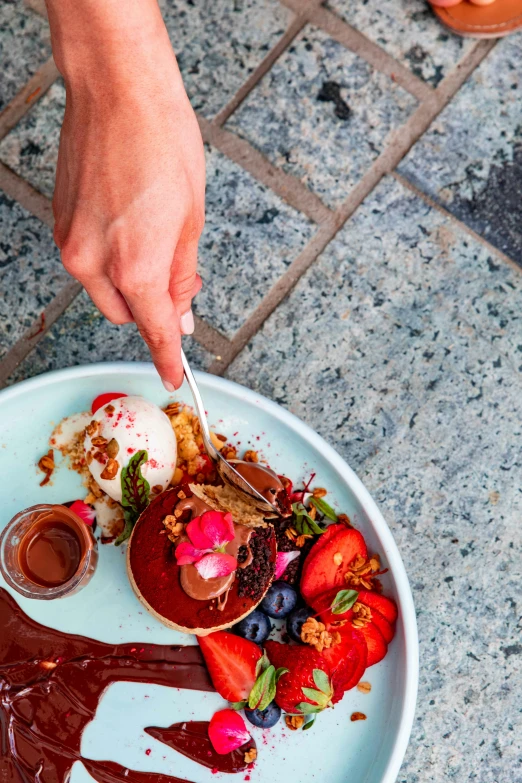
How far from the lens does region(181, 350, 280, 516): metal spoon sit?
4.25 ft

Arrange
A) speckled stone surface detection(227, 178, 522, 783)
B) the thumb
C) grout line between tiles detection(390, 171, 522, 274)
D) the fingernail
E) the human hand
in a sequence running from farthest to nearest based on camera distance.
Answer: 1. grout line between tiles detection(390, 171, 522, 274)
2. speckled stone surface detection(227, 178, 522, 783)
3. the fingernail
4. the thumb
5. the human hand

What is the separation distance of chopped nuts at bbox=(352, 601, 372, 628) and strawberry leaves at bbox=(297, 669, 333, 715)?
11cm

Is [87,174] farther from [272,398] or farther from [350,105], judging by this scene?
[350,105]

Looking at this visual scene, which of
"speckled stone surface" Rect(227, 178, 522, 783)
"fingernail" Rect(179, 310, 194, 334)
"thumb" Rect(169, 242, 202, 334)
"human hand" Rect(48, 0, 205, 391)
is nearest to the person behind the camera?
"human hand" Rect(48, 0, 205, 391)

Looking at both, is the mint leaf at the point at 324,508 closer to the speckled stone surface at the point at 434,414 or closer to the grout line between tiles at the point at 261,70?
the speckled stone surface at the point at 434,414

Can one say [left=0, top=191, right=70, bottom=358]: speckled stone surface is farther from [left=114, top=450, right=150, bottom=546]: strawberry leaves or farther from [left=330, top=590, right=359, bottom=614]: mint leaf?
[left=330, top=590, right=359, bottom=614]: mint leaf


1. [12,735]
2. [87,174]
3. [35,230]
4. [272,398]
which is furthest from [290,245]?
[12,735]

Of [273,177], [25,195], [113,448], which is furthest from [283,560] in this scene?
[25,195]

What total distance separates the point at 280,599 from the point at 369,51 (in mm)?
1283

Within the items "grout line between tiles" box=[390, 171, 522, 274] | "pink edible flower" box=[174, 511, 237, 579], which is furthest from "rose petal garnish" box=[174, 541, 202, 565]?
"grout line between tiles" box=[390, 171, 522, 274]

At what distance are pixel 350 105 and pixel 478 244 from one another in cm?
45

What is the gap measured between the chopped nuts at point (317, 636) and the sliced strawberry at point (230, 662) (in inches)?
4.3

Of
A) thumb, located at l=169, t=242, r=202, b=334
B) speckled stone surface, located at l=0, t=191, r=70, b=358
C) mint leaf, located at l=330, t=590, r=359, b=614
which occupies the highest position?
thumb, located at l=169, t=242, r=202, b=334

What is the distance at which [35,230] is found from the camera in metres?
1.60
